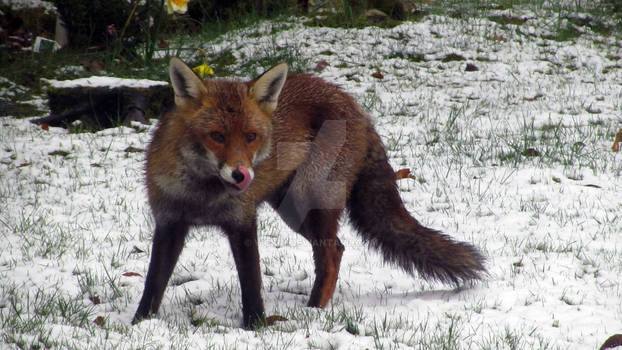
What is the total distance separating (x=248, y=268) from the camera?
12.6ft

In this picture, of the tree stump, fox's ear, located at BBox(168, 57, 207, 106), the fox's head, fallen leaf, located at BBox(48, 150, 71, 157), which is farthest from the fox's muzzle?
the tree stump

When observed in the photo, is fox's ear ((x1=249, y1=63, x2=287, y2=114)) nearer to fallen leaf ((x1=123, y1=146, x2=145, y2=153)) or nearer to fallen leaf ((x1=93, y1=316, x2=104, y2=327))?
fallen leaf ((x1=93, y1=316, x2=104, y2=327))

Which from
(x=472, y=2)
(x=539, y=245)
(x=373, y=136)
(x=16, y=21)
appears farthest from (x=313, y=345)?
(x=472, y=2)

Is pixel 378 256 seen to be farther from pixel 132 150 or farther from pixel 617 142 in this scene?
pixel 132 150

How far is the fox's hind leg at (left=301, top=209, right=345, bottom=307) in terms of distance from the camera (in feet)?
14.1

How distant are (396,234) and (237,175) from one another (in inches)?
63.5

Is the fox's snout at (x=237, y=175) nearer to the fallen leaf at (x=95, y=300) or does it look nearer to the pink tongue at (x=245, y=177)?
the pink tongue at (x=245, y=177)

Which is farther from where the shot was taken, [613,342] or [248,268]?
[248,268]

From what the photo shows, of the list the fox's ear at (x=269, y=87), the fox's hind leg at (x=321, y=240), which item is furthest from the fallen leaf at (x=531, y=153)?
the fox's ear at (x=269, y=87)

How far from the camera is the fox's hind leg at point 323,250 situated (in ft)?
14.1

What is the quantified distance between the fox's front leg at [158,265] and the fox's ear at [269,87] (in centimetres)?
98

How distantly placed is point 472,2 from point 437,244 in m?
12.8

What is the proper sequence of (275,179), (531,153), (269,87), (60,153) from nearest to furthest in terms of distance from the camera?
(269,87) < (275,179) < (531,153) < (60,153)

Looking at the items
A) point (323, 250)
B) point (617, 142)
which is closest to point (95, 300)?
point (323, 250)
